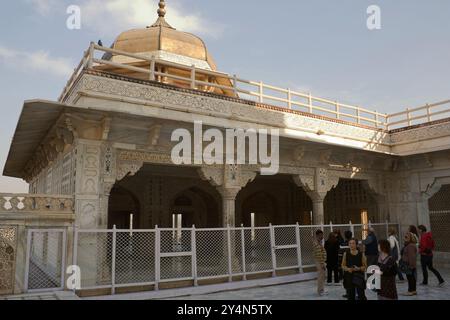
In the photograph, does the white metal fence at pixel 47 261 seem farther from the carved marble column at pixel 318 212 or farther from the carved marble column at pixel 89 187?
the carved marble column at pixel 318 212

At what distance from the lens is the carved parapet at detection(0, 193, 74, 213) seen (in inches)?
255

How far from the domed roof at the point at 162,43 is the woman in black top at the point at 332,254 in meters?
8.41

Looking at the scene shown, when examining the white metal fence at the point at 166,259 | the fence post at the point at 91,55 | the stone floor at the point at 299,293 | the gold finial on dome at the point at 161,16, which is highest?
the gold finial on dome at the point at 161,16

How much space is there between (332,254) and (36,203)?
18.8ft

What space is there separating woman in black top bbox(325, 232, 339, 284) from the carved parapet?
5048 mm

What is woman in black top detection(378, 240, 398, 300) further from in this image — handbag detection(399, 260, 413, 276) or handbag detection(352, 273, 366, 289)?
handbag detection(399, 260, 413, 276)

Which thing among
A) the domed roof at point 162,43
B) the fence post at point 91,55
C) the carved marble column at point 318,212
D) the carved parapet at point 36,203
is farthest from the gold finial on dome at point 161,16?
the carved parapet at point 36,203

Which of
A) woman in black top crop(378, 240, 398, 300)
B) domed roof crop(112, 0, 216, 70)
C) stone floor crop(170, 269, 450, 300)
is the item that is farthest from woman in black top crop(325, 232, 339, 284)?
domed roof crop(112, 0, 216, 70)

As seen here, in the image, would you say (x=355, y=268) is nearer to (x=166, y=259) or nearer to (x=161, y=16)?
(x=166, y=259)

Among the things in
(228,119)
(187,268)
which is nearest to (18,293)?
(187,268)

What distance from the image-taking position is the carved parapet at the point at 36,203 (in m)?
6.48

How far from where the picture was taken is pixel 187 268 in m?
9.59
